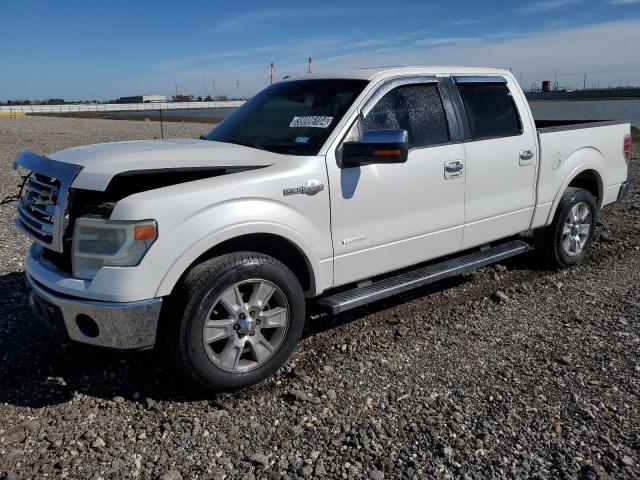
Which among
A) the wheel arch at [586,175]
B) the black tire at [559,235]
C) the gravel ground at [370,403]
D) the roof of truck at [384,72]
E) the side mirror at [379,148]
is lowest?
the gravel ground at [370,403]

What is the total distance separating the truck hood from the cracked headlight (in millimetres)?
218

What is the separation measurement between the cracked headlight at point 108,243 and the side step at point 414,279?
4.37ft

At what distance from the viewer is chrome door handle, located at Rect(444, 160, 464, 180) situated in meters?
4.46

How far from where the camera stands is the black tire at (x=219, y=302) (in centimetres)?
326

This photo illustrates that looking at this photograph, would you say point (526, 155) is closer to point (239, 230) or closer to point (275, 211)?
point (275, 211)

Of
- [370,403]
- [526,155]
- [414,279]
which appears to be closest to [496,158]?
[526,155]

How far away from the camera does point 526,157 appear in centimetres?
518

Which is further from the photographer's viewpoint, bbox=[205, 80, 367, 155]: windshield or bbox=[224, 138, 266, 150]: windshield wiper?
bbox=[224, 138, 266, 150]: windshield wiper

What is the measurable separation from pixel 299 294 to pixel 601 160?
13.3ft

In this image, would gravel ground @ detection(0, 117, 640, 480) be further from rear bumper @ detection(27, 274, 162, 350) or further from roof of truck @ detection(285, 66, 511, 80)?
roof of truck @ detection(285, 66, 511, 80)

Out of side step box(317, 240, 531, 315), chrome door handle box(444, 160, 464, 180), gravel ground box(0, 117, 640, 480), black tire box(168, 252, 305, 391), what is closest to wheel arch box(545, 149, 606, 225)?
side step box(317, 240, 531, 315)

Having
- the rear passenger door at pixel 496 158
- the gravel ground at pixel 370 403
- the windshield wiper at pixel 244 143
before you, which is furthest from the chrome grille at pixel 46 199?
the rear passenger door at pixel 496 158

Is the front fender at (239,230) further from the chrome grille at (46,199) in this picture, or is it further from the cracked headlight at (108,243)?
the chrome grille at (46,199)

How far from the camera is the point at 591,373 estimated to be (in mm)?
3752
